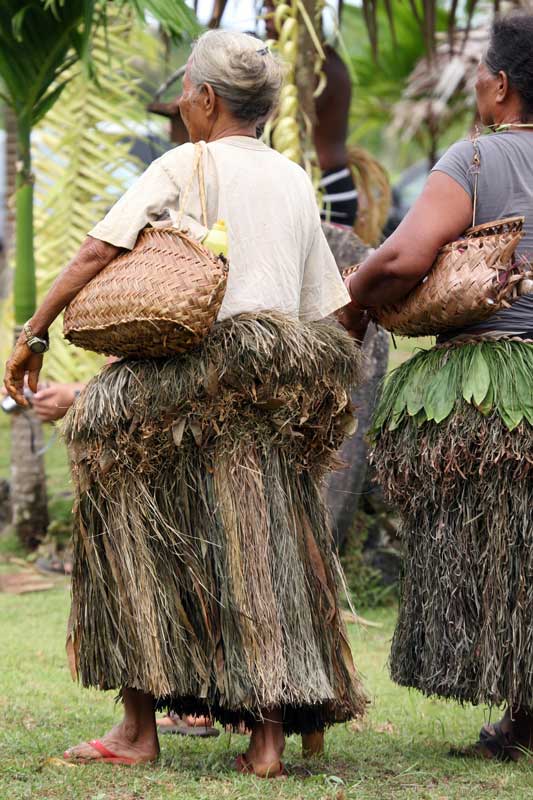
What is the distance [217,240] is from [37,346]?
60cm

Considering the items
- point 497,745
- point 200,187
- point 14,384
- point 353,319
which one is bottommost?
point 497,745

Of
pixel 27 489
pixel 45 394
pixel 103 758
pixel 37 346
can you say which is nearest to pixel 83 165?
pixel 27 489

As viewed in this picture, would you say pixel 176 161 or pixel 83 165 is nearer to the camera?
pixel 176 161

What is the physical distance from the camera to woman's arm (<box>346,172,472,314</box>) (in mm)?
3289

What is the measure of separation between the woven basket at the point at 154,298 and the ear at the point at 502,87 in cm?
97

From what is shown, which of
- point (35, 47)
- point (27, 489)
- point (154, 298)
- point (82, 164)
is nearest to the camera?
point (154, 298)

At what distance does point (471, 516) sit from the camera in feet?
11.0

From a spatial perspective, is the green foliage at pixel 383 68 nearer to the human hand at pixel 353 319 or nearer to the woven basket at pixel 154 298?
the human hand at pixel 353 319

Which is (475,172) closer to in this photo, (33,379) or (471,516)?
(471,516)

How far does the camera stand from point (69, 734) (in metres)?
3.82

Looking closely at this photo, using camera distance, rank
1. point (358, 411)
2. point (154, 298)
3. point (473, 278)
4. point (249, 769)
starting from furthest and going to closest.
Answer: point (358, 411) < point (249, 769) < point (473, 278) < point (154, 298)

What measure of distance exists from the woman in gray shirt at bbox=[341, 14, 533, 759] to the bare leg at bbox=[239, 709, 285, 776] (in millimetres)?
439

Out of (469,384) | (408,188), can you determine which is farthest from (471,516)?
(408,188)

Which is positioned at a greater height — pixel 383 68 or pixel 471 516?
pixel 471 516
